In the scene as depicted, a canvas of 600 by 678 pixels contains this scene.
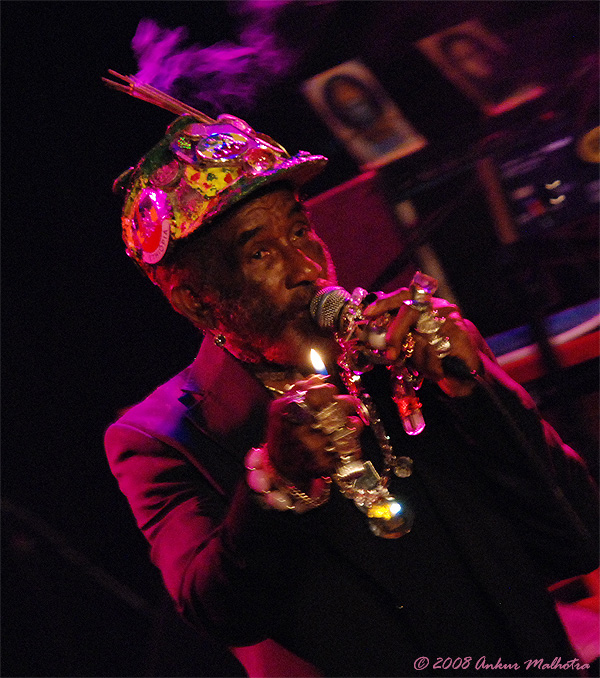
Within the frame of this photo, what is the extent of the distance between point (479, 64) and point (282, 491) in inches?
111

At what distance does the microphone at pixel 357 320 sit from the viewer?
1327 millimetres

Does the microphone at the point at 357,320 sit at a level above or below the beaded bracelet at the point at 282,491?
above

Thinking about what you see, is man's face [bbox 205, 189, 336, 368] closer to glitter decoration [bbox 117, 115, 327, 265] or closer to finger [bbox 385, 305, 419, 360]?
glitter decoration [bbox 117, 115, 327, 265]

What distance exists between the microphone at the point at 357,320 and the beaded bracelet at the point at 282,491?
30 centimetres

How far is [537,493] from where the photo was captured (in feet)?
5.19

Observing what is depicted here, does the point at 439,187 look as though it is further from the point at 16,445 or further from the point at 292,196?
the point at 16,445

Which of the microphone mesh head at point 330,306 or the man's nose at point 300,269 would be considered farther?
the man's nose at point 300,269

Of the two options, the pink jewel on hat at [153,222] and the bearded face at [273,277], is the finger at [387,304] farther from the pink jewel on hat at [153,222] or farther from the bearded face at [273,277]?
the pink jewel on hat at [153,222]

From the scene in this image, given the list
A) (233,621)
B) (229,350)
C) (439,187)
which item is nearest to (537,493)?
(233,621)

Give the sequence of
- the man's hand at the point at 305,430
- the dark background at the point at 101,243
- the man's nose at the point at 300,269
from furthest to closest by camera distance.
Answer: the dark background at the point at 101,243 < the man's nose at the point at 300,269 < the man's hand at the point at 305,430

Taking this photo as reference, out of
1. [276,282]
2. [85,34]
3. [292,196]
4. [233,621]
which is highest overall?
[85,34]

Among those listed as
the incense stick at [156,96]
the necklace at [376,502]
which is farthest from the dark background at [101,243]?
the necklace at [376,502]

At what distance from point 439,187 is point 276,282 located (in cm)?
179

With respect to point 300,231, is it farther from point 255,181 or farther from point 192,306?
point 192,306
